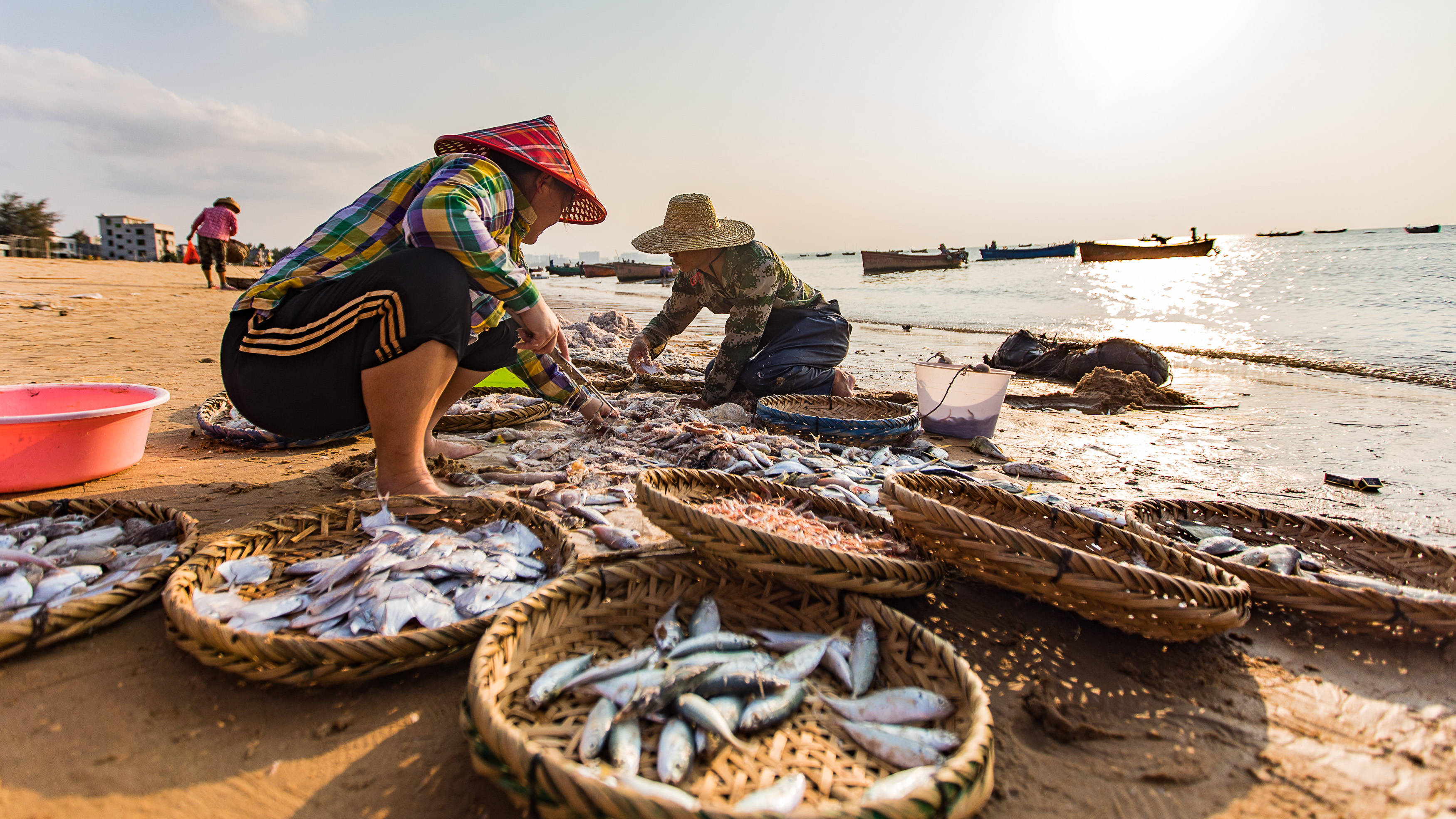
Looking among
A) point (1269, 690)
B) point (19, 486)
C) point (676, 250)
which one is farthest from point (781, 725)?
point (676, 250)

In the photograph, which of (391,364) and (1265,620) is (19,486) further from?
(1265,620)

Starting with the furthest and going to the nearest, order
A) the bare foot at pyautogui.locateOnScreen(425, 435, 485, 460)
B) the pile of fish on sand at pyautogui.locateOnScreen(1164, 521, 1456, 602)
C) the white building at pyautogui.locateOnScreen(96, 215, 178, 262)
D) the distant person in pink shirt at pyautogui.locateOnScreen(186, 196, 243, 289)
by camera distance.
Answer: the white building at pyautogui.locateOnScreen(96, 215, 178, 262), the distant person in pink shirt at pyautogui.locateOnScreen(186, 196, 243, 289), the bare foot at pyautogui.locateOnScreen(425, 435, 485, 460), the pile of fish on sand at pyautogui.locateOnScreen(1164, 521, 1456, 602)

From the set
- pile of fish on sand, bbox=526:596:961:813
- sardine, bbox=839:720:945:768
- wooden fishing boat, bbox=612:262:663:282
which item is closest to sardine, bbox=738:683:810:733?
pile of fish on sand, bbox=526:596:961:813

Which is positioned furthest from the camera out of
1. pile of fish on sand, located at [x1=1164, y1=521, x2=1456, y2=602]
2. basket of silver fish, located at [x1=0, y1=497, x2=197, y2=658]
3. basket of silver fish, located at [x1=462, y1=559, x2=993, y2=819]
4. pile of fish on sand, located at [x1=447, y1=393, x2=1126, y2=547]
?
pile of fish on sand, located at [x1=447, y1=393, x2=1126, y2=547]

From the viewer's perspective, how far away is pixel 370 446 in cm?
377

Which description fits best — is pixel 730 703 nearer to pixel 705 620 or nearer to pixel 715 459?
pixel 705 620

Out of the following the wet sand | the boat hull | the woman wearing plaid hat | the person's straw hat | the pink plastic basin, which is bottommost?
the wet sand

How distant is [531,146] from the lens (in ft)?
8.49

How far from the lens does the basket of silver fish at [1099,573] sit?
5.32 ft

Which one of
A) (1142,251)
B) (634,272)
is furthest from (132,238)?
(1142,251)

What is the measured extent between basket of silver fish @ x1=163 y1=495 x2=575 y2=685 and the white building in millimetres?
63593

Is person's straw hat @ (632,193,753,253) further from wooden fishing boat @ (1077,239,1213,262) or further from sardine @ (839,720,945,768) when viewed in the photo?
wooden fishing boat @ (1077,239,1213,262)

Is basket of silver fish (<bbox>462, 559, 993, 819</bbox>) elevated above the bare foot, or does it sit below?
below

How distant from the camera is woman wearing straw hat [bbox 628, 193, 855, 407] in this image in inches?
190
